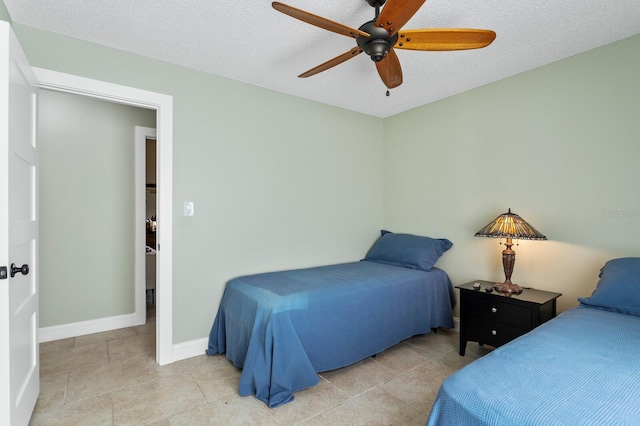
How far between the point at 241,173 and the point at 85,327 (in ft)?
7.31

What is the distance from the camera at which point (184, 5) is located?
1959mm

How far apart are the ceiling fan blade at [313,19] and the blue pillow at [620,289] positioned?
6.77ft

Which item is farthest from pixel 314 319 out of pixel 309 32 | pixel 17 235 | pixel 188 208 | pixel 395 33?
pixel 309 32

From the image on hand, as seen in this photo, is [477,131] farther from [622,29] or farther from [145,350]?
[145,350]

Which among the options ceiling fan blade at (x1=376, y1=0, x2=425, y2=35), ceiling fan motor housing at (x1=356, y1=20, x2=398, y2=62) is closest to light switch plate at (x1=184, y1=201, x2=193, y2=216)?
ceiling fan motor housing at (x1=356, y1=20, x2=398, y2=62)

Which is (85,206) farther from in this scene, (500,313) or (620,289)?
(620,289)

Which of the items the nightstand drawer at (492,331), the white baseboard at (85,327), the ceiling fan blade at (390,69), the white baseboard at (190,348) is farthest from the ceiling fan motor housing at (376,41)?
the white baseboard at (85,327)

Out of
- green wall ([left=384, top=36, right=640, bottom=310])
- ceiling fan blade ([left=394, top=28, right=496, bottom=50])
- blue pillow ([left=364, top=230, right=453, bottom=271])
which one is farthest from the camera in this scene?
blue pillow ([left=364, top=230, right=453, bottom=271])

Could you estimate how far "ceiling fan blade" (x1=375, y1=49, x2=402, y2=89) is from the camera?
80.1 inches

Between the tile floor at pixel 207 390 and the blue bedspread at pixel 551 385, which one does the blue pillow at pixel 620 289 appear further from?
the tile floor at pixel 207 390

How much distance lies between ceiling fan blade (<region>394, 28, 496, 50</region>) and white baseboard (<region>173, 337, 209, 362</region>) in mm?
2705

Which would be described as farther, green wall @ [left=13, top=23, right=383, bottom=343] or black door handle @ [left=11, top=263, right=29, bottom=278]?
green wall @ [left=13, top=23, right=383, bottom=343]

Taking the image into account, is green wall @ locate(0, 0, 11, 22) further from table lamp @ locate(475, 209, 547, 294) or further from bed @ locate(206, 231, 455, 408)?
table lamp @ locate(475, 209, 547, 294)

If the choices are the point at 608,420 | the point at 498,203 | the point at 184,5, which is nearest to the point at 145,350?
the point at 184,5
